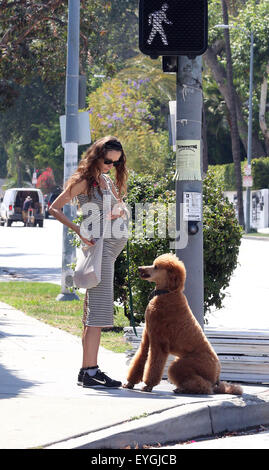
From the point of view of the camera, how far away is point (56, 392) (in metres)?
7.29

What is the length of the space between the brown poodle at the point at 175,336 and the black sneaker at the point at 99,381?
0.32m

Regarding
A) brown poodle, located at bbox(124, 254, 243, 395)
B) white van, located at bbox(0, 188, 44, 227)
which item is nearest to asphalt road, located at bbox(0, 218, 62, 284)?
white van, located at bbox(0, 188, 44, 227)

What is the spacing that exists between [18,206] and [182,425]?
45.5 meters

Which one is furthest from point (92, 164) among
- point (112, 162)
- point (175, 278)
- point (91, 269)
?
point (175, 278)

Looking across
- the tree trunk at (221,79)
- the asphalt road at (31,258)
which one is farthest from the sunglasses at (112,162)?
the tree trunk at (221,79)

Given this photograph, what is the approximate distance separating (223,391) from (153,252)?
310cm

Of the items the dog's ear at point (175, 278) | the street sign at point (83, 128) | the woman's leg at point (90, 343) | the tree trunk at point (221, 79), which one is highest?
the tree trunk at point (221, 79)

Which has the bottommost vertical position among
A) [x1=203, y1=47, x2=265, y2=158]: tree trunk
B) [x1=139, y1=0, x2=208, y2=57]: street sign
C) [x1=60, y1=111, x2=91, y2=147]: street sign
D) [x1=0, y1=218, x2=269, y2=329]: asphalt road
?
[x1=0, y1=218, x2=269, y2=329]: asphalt road

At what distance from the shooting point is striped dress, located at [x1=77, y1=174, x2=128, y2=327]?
7.59 metres

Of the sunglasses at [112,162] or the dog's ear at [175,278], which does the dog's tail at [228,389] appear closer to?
the dog's ear at [175,278]

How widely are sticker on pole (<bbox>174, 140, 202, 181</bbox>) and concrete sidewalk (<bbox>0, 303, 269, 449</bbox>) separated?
167 centimetres

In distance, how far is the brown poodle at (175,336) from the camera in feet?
23.8

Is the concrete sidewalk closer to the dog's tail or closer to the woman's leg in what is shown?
the dog's tail
